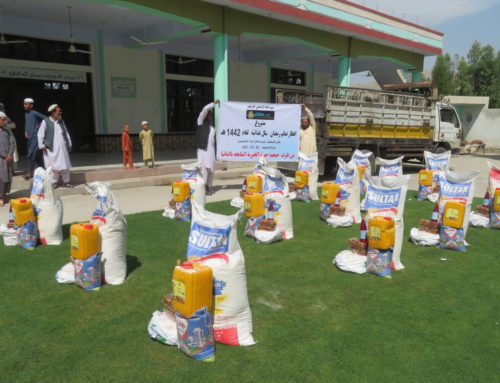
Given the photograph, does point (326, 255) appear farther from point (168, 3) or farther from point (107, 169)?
point (168, 3)

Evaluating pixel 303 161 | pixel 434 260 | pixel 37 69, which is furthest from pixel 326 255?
pixel 37 69

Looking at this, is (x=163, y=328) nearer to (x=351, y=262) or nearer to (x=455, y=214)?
(x=351, y=262)

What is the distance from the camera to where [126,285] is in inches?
159

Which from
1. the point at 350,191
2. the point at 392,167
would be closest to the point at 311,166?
the point at 392,167

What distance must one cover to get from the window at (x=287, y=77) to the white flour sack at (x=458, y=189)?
1563 cm

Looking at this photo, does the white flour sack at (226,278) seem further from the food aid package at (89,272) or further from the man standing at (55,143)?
the man standing at (55,143)

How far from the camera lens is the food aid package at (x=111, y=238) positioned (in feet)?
13.2

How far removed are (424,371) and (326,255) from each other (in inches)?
93.7

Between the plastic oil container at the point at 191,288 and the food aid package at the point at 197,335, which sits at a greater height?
the plastic oil container at the point at 191,288

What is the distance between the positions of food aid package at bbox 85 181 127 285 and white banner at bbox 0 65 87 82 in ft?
35.1

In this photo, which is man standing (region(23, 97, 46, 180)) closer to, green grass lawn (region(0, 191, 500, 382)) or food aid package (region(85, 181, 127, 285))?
green grass lawn (region(0, 191, 500, 382))

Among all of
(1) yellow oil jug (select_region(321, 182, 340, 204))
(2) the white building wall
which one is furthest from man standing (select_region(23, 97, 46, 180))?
(2) the white building wall

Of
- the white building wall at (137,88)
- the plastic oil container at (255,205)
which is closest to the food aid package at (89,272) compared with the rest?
the plastic oil container at (255,205)

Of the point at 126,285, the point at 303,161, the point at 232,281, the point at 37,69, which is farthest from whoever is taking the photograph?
the point at 37,69
